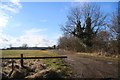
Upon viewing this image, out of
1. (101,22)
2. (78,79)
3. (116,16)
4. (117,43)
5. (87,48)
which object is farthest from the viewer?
(101,22)

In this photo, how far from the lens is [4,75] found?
1505cm

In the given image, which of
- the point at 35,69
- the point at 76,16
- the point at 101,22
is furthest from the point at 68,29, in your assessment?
the point at 35,69

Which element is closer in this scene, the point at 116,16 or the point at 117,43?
the point at 117,43

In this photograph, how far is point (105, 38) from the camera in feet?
132

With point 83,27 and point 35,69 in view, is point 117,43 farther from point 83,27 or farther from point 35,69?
point 83,27

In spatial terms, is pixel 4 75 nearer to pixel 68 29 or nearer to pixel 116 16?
pixel 116 16

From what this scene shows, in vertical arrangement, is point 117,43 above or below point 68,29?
below

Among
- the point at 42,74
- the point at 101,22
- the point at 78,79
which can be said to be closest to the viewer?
the point at 78,79

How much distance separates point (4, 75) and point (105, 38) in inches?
1073

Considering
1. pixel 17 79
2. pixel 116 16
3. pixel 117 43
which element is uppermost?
pixel 116 16

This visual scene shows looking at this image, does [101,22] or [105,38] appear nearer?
[105,38]

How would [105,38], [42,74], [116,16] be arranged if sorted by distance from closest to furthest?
[42,74]
[116,16]
[105,38]

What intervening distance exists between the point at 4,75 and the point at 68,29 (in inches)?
1796

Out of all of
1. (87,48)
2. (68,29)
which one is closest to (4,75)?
(87,48)
